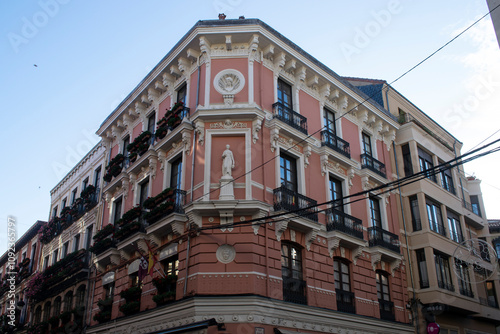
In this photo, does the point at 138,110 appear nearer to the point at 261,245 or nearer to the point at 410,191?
the point at 261,245

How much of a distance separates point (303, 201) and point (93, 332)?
464 inches

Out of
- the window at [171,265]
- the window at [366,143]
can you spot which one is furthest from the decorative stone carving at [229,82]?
the window at [366,143]

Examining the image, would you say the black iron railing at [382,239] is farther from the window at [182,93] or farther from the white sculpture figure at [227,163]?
the window at [182,93]

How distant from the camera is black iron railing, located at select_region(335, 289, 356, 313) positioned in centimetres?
1917

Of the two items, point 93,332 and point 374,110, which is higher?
point 374,110

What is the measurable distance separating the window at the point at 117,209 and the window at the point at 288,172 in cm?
934

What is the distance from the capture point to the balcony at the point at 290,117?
19.8 meters

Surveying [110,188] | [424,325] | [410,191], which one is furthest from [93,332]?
[410,191]

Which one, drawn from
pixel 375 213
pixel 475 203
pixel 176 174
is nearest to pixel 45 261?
pixel 176 174

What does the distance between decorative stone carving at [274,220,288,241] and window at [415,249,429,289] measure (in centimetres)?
961

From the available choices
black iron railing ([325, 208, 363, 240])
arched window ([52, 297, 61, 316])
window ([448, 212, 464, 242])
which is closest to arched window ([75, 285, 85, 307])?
arched window ([52, 297, 61, 316])

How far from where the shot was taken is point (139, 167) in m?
22.4

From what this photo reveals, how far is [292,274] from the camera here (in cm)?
1781

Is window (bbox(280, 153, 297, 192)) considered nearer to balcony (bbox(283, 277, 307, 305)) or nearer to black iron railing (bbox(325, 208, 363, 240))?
black iron railing (bbox(325, 208, 363, 240))
